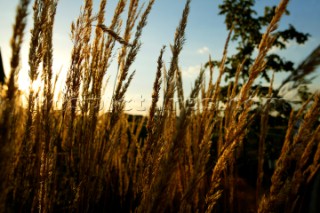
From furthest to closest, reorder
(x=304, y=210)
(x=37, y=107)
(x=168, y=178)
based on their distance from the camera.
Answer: (x=304, y=210)
(x=37, y=107)
(x=168, y=178)

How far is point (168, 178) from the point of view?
847 millimetres

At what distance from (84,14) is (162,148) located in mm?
949

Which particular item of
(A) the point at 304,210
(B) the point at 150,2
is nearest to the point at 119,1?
(B) the point at 150,2

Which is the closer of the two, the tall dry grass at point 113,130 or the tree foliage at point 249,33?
the tall dry grass at point 113,130

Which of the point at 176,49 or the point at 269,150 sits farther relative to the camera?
the point at 269,150

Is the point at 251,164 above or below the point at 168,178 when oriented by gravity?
below

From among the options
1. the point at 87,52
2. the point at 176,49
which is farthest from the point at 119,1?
the point at 176,49

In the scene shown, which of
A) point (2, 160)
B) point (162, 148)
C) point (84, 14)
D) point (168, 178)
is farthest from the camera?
point (84, 14)

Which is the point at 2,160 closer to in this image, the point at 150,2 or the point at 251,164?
the point at 150,2

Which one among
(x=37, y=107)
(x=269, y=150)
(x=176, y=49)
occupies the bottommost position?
(x=269, y=150)

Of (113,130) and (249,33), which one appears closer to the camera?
(113,130)

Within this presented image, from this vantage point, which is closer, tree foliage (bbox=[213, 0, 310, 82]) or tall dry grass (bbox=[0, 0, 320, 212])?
tall dry grass (bbox=[0, 0, 320, 212])

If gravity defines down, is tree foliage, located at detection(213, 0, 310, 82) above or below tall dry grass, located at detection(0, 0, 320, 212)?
above

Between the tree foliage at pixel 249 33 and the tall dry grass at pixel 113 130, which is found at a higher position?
the tree foliage at pixel 249 33
